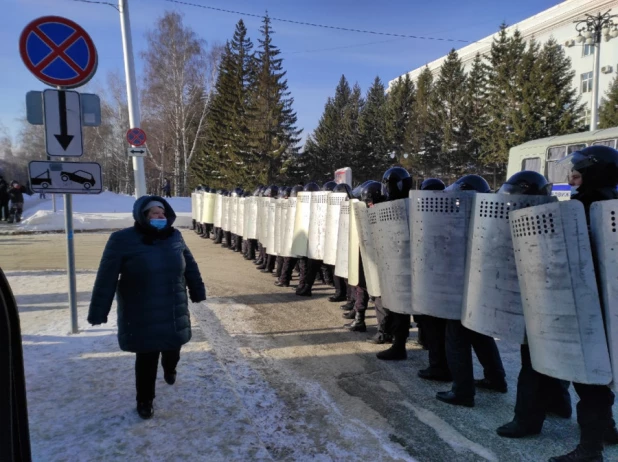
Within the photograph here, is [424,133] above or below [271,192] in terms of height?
above

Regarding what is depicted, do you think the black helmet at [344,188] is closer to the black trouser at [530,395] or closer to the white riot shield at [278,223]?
the white riot shield at [278,223]

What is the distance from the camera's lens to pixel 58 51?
4367mm

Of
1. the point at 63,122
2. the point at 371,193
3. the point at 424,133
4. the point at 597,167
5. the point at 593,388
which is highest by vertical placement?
the point at 424,133

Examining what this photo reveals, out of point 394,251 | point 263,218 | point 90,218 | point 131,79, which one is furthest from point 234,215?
point 90,218

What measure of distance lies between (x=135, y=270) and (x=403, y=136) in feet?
159

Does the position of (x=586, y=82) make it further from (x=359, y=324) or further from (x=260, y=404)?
(x=260, y=404)

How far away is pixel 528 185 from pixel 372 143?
4665 cm

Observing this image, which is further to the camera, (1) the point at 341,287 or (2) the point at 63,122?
(1) the point at 341,287

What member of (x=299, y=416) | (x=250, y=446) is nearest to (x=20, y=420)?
(x=250, y=446)

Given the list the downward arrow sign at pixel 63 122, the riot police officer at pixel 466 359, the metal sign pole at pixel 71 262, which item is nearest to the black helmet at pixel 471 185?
the riot police officer at pixel 466 359

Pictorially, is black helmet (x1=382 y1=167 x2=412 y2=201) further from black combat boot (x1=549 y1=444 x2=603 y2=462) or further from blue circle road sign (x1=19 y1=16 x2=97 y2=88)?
blue circle road sign (x1=19 y1=16 x2=97 y2=88)

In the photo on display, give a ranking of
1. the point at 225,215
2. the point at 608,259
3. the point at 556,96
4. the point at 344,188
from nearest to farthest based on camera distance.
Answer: the point at 608,259, the point at 344,188, the point at 225,215, the point at 556,96

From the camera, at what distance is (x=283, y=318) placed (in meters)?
6.11

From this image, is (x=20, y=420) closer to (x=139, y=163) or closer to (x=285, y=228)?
(x=285, y=228)
